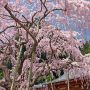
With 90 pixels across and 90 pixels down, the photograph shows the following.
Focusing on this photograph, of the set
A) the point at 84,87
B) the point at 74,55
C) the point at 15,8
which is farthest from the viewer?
the point at 84,87

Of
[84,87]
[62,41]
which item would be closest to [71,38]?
[62,41]

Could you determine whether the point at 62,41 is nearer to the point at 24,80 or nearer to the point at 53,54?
the point at 53,54

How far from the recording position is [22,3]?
37.7 ft

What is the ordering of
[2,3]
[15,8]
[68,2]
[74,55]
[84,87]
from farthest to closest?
[84,87] < [74,55] < [15,8] < [68,2] < [2,3]

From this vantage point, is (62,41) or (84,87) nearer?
(62,41)

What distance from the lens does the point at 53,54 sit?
1191 centimetres

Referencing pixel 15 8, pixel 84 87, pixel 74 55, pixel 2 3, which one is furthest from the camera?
pixel 84 87

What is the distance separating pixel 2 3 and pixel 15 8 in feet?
11.0

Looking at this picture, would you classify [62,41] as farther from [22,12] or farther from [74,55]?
[22,12]

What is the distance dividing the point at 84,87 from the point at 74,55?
6349 mm

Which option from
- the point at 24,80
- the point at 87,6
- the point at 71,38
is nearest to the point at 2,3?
the point at 87,6

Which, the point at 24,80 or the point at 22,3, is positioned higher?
the point at 22,3

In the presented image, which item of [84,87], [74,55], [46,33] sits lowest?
[84,87]

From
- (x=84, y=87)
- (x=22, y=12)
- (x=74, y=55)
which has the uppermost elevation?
(x=22, y=12)
